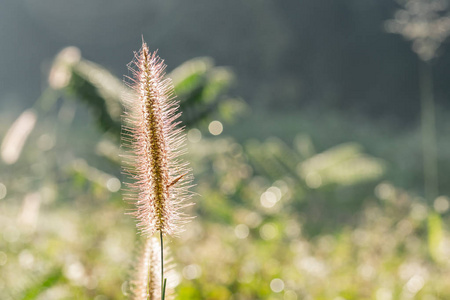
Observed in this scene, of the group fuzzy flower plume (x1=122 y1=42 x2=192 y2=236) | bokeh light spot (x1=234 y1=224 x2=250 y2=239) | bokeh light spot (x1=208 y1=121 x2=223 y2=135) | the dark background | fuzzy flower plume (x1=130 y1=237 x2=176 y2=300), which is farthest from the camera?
the dark background

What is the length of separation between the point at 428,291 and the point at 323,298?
808 mm

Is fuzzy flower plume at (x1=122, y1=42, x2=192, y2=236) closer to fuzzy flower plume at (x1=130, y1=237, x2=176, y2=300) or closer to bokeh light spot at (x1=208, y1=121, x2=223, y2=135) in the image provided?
fuzzy flower plume at (x1=130, y1=237, x2=176, y2=300)

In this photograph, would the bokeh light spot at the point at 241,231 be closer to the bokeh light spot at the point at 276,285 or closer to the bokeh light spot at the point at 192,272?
the bokeh light spot at the point at 192,272

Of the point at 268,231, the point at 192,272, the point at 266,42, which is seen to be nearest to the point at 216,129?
the point at 268,231

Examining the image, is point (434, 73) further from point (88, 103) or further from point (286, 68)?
point (88, 103)

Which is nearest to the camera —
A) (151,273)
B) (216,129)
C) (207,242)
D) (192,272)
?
(151,273)

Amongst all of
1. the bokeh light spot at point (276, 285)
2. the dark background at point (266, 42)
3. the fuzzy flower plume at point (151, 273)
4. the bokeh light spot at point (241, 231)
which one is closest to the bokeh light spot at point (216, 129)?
the bokeh light spot at point (241, 231)

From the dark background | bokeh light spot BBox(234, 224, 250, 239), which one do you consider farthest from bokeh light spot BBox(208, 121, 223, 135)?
the dark background

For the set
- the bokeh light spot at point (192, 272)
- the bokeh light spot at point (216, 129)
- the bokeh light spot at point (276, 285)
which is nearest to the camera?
the bokeh light spot at point (276, 285)

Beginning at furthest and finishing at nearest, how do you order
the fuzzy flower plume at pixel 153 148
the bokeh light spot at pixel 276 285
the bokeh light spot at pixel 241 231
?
the bokeh light spot at pixel 241 231
the bokeh light spot at pixel 276 285
the fuzzy flower plume at pixel 153 148

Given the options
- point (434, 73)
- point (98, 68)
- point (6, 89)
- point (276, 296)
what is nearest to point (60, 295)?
point (276, 296)

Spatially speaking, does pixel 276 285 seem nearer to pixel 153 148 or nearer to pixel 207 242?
pixel 207 242

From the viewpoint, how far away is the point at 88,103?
2730 millimetres

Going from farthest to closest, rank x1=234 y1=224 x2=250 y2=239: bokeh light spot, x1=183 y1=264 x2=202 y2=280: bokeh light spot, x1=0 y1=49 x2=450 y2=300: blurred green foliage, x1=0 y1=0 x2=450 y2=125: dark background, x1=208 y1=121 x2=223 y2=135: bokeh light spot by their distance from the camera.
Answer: x1=0 y1=0 x2=450 y2=125: dark background < x1=208 y1=121 x2=223 y2=135: bokeh light spot < x1=234 y1=224 x2=250 y2=239: bokeh light spot < x1=183 y1=264 x2=202 y2=280: bokeh light spot < x1=0 y1=49 x2=450 y2=300: blurred green foliage
